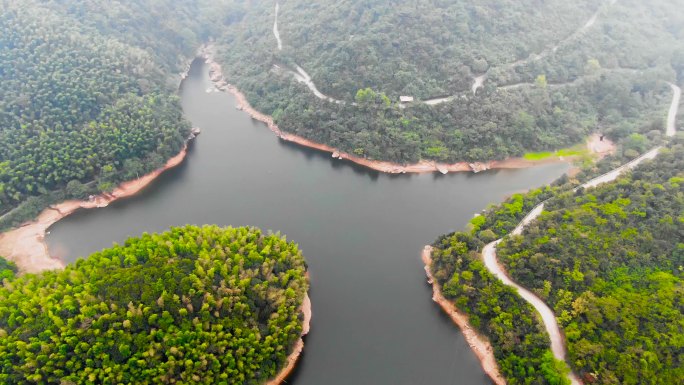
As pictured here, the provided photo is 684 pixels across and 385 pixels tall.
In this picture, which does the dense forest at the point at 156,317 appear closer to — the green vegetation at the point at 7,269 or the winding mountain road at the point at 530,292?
the green vegetation at the point at 7,269

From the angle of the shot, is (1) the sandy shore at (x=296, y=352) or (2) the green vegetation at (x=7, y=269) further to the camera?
(2) the green vegetation at (x=7, y=269)

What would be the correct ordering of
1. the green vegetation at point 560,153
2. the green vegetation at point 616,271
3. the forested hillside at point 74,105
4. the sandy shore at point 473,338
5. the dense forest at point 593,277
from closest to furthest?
1. the green vegetation at point 616,271
2. the dense forest at point 593,277
3. the sandy shore at point 473,338
4. the forested hillside at point 74,105
5. the green vegetation at point 560,153

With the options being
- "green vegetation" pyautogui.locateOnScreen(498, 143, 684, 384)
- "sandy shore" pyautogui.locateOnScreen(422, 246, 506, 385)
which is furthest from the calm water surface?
"green vegetation" pyautogui.locateOnScreen(498, 143, 684, 384)

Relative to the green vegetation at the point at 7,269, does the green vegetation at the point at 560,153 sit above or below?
above

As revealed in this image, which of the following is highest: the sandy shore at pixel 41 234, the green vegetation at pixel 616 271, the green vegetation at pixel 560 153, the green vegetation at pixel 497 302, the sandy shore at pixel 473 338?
the green vegetation at pixel 560 153

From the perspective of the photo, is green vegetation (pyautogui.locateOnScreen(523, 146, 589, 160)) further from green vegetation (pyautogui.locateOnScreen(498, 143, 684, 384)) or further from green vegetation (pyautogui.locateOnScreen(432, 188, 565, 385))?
green vegetation (pyautogui.locateOnScreen(432, 188, 565, 385))

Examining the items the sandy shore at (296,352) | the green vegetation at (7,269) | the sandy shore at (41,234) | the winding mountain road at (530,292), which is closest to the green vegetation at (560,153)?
the winding mountain road at (530,292)

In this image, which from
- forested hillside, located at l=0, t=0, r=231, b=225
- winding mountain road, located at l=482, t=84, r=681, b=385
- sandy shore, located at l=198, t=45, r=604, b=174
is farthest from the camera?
sandy shore, located at l=198, t=45, r=604, b=174
